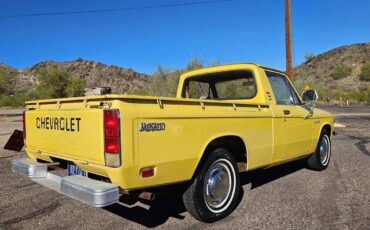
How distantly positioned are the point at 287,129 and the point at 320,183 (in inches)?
48.4

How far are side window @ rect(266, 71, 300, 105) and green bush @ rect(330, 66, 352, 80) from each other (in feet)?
243

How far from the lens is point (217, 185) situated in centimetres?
441

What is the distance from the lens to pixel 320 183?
6.12 meters

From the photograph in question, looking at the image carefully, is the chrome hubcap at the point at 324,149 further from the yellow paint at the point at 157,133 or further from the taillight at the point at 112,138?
the taillight at the point at 112,138

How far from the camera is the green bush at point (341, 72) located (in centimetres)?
7425

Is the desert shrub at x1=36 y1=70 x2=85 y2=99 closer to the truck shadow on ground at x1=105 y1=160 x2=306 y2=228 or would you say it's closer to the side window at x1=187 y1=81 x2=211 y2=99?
the side window at x1=187 y1=81 x2=211 y2=99

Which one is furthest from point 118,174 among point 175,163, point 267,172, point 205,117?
point 267,172

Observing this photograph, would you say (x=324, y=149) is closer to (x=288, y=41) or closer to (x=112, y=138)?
(x=112, y=138)

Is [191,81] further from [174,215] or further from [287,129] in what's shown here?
[174,215]

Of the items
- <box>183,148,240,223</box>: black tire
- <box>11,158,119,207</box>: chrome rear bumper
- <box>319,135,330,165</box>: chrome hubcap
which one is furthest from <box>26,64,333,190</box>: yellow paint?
<box>319,135,330,165</box>: chrome hubcap

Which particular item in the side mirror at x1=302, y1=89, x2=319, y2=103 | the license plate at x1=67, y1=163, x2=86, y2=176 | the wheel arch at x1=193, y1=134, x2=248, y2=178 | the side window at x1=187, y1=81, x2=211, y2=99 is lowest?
the license plate at x1=67, y1=163, x2=86, y2=176

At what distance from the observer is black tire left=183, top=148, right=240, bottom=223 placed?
4.10 m

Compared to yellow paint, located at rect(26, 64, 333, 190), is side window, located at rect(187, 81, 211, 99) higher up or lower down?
higher up

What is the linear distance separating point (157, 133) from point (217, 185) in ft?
4.11
